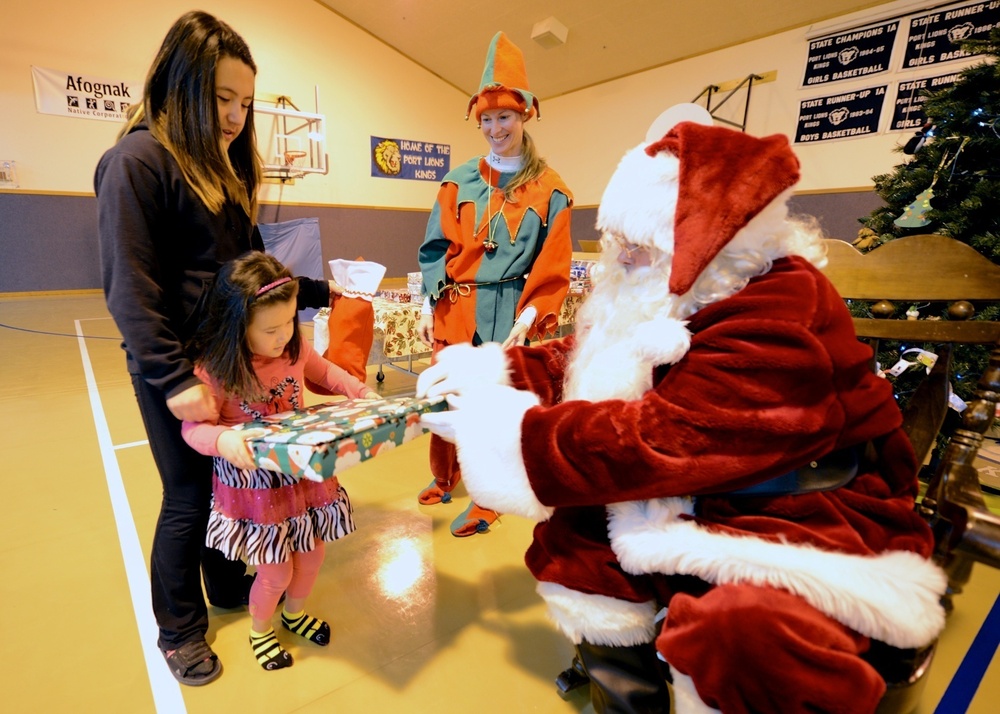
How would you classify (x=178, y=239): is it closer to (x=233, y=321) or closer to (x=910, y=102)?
(x=233, y=321)

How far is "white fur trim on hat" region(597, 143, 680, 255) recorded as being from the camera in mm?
833

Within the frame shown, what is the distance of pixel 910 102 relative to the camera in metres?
4.82

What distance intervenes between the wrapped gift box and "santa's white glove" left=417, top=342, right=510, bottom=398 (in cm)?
5

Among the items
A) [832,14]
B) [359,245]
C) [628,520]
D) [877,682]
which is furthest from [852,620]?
[359,245]

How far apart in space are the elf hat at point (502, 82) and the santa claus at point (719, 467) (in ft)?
2.73

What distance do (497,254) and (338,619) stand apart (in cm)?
121

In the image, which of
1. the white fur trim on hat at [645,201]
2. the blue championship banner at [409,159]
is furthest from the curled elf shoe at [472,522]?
the blue championship banner at [409,159]

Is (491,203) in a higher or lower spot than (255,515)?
higher

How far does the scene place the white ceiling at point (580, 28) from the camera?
18.2 ft

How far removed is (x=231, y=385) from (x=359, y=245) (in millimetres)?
7637

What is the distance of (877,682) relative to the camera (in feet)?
2.12

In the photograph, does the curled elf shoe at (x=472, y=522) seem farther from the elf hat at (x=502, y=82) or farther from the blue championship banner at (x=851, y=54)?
the blue championship banner at (x=851, y=54)

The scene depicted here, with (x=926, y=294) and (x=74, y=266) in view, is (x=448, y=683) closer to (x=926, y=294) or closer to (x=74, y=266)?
(x=926, y=294)

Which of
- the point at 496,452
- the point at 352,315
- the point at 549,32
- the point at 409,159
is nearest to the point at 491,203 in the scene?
the point at 352,315
